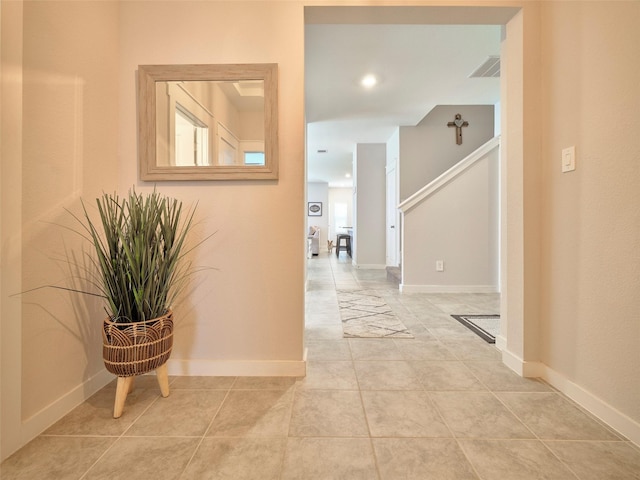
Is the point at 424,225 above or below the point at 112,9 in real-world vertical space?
below

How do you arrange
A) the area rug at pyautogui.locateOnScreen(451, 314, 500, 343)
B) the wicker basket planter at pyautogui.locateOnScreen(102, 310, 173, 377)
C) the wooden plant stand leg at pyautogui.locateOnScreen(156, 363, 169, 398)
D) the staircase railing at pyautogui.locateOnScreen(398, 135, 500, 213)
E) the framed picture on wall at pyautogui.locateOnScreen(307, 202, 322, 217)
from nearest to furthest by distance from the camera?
1. the wicker basket planter at pyautogui.locateOnScreen(102, 310, 173, 377)
2. the wooden plant stand leg at pyautogui.locateOnScreen(156, 363, 169, 398)
3. the area rug at pyautogui.locateOnScreen(451, 314, 500, 343)
4. the staircase railing at pyautogui.locateOnScreen(398, 135, 500, 213)
5. the framed picture on wall at pyautogui.locateOnScreen(307, 202, 322, 217)

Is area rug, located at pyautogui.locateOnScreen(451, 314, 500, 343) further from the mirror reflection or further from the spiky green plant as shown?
the spiky green plant

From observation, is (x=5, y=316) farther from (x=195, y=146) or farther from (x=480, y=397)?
(x=480, y=397)

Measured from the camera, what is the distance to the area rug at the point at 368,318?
223cm

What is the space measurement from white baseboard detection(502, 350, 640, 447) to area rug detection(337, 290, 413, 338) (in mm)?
706

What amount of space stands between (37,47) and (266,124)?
3.04ft

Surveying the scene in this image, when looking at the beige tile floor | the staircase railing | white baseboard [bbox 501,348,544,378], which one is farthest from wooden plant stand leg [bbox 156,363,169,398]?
the staircase railing

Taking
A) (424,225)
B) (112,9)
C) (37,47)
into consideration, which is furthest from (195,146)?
(424,225)

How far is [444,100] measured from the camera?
366cm

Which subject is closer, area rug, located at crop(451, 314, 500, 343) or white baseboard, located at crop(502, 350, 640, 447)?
white baseboard, located at crop(502, 350, 640, 447)

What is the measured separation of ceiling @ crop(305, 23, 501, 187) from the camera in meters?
2.36

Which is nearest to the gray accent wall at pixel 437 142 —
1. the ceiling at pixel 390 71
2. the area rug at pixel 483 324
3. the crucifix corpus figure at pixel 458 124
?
the crucifix corpus figure at pixel 458 124

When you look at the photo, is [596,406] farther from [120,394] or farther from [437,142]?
[437,142]

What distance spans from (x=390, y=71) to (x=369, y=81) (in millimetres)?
283
